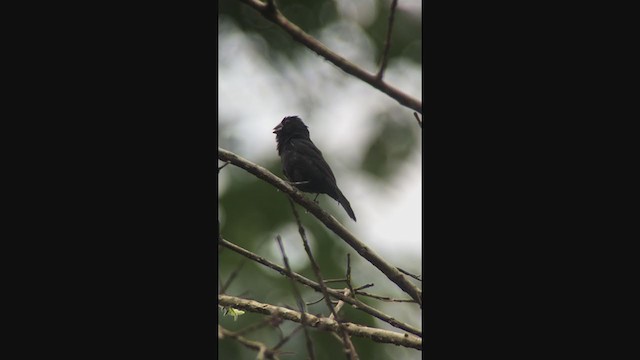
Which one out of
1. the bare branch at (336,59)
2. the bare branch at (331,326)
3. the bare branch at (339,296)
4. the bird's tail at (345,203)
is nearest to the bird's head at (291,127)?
the bird's tail at (345,203)

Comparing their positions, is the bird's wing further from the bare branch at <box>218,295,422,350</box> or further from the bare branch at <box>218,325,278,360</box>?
the bare branch at <box>218,325,278,360</box>

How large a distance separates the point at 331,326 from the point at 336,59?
3.63 feet

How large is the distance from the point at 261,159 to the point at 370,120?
1036 millimetres

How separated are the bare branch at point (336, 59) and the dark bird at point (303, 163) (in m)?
1.89

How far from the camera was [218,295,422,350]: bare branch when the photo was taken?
8.56 feet

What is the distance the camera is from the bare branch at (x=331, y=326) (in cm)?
261

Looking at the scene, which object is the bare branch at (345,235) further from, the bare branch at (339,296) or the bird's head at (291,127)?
the bird's head at (291,127)

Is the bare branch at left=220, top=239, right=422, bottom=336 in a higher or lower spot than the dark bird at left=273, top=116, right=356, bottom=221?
lower

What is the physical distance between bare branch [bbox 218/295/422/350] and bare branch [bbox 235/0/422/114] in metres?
0.92

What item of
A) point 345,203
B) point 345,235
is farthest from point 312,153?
point 345,235

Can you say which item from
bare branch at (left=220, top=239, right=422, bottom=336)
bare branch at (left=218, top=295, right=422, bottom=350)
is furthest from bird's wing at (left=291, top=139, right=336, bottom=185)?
bare branch at (left=220, top=239, right=422, bottom=336)
